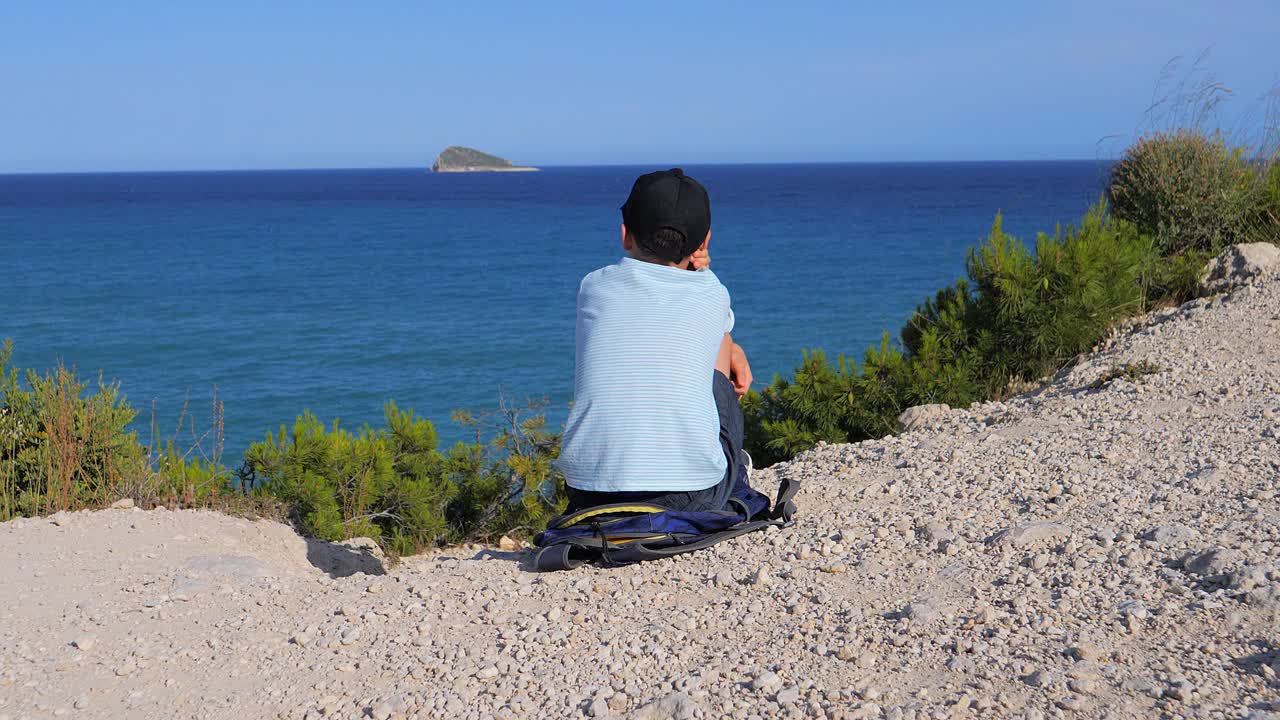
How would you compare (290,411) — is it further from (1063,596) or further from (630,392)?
(1063,596)

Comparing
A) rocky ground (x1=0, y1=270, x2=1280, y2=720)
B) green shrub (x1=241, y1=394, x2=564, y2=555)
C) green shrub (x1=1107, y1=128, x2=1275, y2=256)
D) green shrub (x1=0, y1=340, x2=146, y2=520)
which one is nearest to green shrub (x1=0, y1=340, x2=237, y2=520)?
green shrub (x1=0, y1=340, x2=146, y2=520)

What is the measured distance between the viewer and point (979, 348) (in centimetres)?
864

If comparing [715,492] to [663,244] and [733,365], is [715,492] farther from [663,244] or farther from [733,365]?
[663,244]

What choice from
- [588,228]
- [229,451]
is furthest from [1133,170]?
[588,228]

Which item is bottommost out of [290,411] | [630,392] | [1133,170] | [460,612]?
[290,411]

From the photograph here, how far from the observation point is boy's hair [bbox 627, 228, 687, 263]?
149 inches

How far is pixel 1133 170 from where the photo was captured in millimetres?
10352

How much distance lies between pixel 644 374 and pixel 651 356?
7 centimetres

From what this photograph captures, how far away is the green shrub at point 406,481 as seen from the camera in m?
6.92

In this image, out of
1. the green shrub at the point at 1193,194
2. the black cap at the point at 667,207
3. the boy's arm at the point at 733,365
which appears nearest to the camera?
the black cap at the point at 667,207

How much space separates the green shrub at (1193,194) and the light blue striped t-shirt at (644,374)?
26.2 feet

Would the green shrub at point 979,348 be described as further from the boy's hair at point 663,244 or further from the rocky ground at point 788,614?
the boy's hair at point 663,244

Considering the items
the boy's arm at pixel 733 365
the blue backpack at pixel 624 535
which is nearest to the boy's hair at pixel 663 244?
the boy's arm at pixel 733 365

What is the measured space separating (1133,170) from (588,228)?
52180 millimetres
